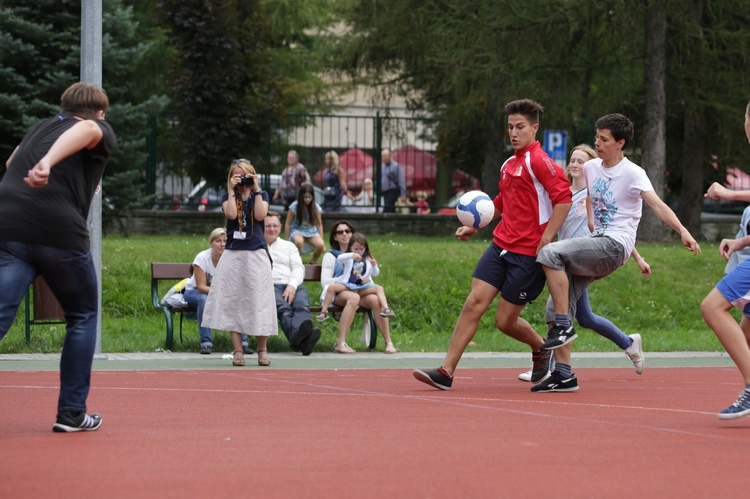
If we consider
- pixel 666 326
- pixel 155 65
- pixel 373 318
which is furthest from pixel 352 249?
pixel 155 65

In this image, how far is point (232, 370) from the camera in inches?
481

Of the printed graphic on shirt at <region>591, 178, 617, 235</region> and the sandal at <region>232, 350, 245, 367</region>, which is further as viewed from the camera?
the sandal at <region>232, 350, 245, 367</region>

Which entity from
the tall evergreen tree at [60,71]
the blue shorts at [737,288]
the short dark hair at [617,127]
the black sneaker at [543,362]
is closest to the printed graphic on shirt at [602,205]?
the short dark hair at [617,127]

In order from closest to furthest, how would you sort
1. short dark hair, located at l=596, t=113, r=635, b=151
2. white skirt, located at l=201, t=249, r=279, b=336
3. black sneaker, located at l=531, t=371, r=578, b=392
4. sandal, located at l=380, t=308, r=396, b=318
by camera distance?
short dark hair, located at l=596, t=113, r=635, b=151 < black sneaker, located at l=531, t=371, r=578, b=392 < white skirt, located at l=201, t=249, r=279, b=336 < sandal, located at l=380, t=308, r=396, b=318

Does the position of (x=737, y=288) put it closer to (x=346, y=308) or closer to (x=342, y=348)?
(x=342, y=348)

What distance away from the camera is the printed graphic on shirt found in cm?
992

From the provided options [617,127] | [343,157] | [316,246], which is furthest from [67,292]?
[343,157]

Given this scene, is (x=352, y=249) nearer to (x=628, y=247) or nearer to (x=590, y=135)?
(x=628, y=247)

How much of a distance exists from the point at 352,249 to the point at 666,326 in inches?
199

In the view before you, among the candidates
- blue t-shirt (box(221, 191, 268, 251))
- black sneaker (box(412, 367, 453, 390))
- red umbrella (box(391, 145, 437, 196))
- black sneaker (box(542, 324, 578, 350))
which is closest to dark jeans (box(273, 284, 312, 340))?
blue t-shirt (box(221, 191, 268, 251))

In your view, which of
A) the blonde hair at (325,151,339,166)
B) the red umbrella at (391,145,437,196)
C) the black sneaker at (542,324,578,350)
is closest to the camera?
the black sneaker at (542,324,578,350)

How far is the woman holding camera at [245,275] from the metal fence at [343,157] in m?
14.3

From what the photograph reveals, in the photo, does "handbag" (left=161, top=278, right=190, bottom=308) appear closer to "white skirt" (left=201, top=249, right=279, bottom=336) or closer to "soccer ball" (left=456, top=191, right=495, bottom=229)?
"white skirt" (left=201, top=249, right=279, bottom=336)

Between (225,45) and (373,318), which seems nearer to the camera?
(373,318)
